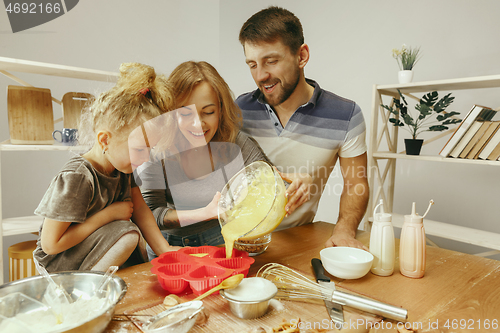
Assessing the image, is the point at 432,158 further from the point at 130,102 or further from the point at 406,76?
the point at 130,102

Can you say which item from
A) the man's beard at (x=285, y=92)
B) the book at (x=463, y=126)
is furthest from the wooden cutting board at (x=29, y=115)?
the book at (x=463, y=126)

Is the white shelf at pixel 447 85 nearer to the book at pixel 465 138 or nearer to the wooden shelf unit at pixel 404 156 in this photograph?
the wooden shelf unit at pixel 404 156

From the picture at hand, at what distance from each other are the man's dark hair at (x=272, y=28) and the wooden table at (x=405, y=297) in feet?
3.18

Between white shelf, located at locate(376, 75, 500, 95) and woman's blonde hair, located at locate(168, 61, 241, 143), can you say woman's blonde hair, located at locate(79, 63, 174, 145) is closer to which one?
woman's blonde hair, located at locate(168, 61, 241, 143)

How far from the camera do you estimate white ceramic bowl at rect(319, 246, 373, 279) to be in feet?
2.68

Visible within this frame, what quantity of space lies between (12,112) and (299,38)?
1.63m

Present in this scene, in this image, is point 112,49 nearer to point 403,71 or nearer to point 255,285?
point 403,71

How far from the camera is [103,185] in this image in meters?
1.09

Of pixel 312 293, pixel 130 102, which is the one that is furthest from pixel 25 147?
pixel 312 293

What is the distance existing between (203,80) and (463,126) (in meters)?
1.46

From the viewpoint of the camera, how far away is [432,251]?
1.10m

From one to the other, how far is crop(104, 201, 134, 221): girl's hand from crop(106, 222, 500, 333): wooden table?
27 centimetres

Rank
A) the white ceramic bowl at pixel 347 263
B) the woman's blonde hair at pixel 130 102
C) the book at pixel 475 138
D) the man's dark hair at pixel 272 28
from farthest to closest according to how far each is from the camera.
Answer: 1. the book at pixel 475 138
2. the man's dark hair at pixel 272 28
3. the woman's blonde hair at pixel 130 102
4. the white ceramic bowl at pixel 347 263

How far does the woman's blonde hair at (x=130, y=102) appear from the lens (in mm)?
1035
